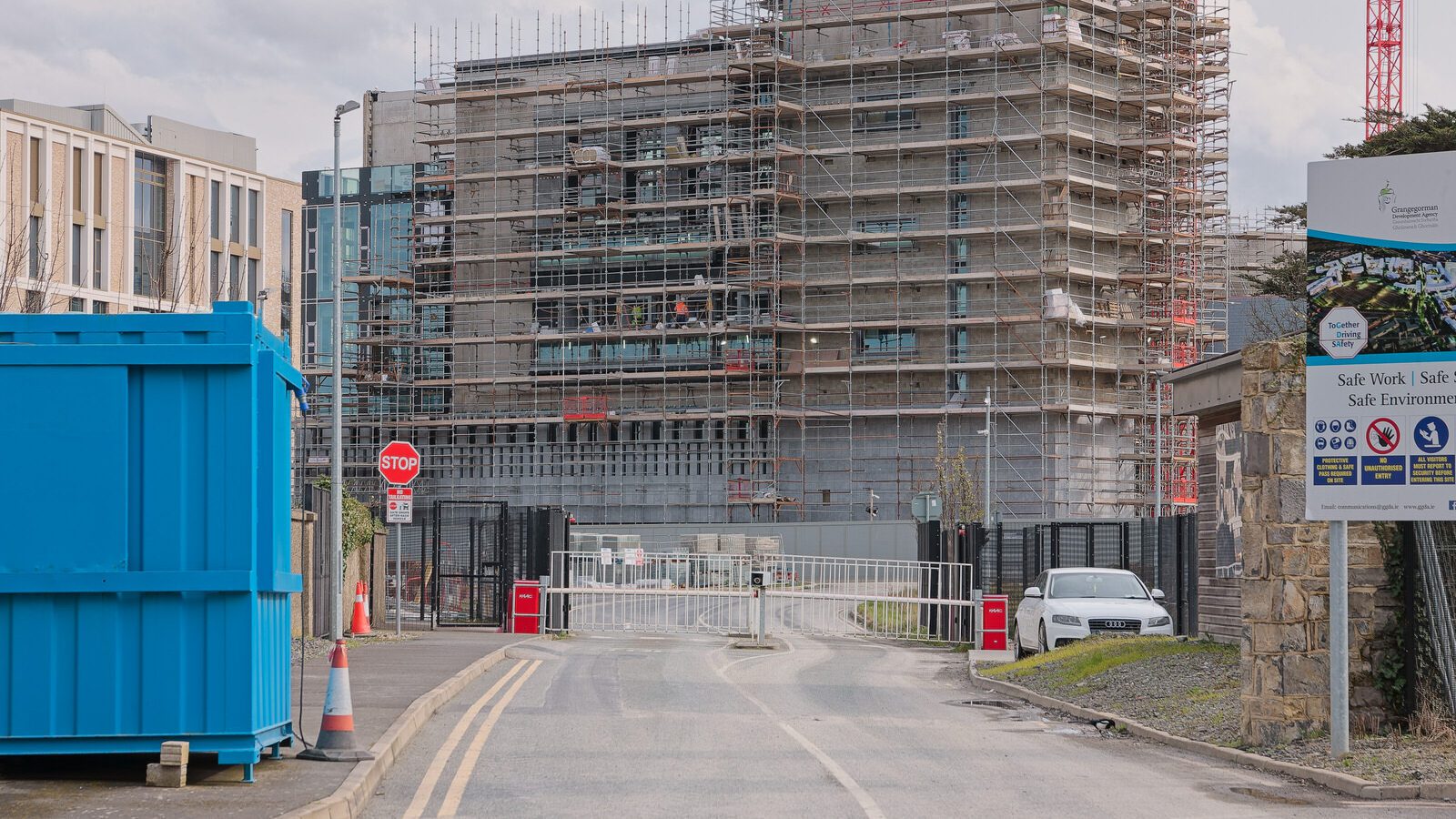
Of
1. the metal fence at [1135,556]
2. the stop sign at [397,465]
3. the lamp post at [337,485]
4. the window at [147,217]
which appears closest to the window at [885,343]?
the metal fence at [1135,556]

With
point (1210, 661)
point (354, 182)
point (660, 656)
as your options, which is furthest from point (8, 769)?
point (354, 182)

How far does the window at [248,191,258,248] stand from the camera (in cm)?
8250

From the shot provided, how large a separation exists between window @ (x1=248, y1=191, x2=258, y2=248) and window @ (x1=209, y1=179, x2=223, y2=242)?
228 centimetres

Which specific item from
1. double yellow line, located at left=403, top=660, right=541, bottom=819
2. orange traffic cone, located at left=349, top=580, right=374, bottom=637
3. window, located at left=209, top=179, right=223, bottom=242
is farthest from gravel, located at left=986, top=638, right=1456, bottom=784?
window, located at left=209, top=179, right=223, bottom=242

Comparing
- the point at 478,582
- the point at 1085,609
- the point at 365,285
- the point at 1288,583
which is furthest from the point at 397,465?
the point at 365,285

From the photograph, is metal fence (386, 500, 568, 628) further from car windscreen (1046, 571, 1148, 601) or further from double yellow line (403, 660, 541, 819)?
double yellow line (403, 660, 541, 819)

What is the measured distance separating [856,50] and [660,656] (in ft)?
171

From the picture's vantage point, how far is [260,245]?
273ft

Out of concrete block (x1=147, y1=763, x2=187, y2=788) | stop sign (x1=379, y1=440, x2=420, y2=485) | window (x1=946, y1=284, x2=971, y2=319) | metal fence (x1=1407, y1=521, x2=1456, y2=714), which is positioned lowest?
concrete block (x1=147, y1=763, x2=187, y2=788)

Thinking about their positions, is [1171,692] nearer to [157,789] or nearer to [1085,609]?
[1085,609]

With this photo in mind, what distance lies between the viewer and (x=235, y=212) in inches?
3209

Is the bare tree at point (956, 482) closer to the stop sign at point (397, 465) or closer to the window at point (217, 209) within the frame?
the window at point (217, 209)

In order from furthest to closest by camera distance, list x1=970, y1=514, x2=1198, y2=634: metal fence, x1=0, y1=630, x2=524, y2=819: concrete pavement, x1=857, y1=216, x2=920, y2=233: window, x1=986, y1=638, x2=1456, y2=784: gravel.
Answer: x1=857, y1=216, x2=920, y2=233: window
x1=970, y1=514, x2=1198, y2=634: metal fence
x1=986, y1=638, x2=1456, y2=784: gravel
x1=0, y1=630, x2=524, y2=819: concrete pavement

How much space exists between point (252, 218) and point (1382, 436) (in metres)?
75.3
